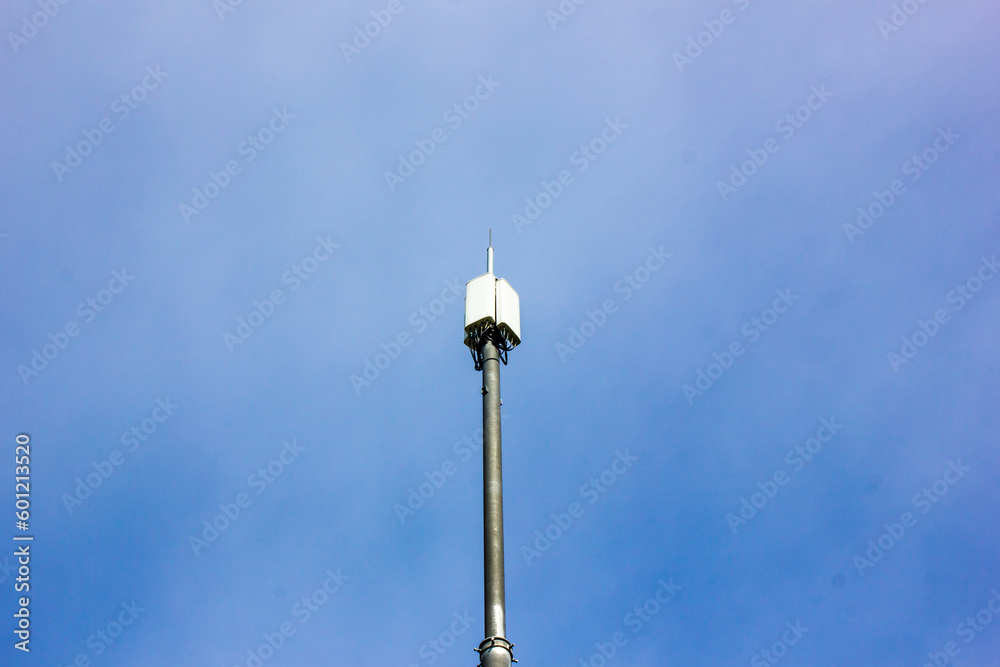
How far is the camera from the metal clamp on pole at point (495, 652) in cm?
1262

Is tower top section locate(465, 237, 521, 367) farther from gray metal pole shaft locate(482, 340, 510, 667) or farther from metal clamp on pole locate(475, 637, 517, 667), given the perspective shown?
metal clamp on pole locate(475, 637, 517, 667)

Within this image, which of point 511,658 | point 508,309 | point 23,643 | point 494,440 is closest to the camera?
point 511,658

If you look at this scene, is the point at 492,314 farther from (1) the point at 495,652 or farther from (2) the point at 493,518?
(1) the point at 495,652

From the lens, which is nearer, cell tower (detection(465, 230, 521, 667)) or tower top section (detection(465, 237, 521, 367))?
cell tower (detection(465, 230, 521, 667))

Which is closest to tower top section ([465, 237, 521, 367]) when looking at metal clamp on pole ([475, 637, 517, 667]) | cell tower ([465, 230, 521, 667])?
cell tower ([465, 230, 521, 667])

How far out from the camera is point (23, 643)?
83.8 feet

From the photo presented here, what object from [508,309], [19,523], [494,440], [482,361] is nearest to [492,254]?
[508,309]

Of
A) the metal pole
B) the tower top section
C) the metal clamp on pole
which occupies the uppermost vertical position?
the tower top section

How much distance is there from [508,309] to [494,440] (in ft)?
10.6

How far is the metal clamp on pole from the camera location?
1262cm

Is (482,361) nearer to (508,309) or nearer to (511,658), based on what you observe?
(508,309)

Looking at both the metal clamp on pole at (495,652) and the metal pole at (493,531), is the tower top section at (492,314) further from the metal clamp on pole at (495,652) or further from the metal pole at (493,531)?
the metal clamp on pole at (495,652)

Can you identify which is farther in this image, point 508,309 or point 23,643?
point 23,643

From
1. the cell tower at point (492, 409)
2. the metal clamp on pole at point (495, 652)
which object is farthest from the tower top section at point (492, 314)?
the metal clamp on pole at point (495, 652)
